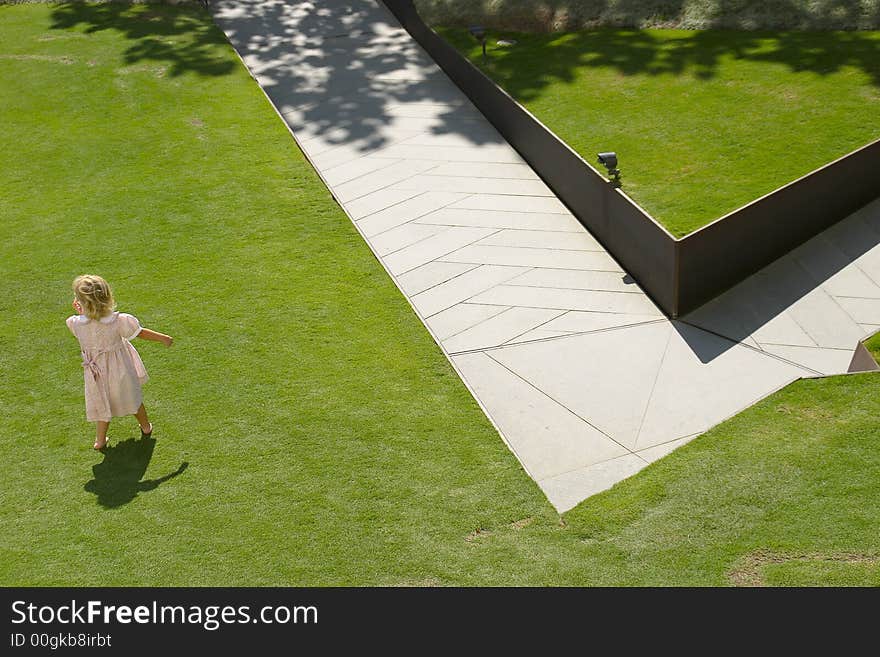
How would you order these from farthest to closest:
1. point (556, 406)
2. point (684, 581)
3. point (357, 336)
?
point (357, 336)
point (556, 406)
point (684, 581)

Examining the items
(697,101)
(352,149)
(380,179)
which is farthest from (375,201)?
(697,101)

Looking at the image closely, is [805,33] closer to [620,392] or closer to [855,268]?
[855,268]

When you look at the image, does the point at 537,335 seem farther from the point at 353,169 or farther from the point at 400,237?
the point at 353,169

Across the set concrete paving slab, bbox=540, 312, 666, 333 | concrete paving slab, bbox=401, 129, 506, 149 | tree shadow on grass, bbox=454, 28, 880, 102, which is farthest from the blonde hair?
tree shadow on grass, bbox=454, 28, 880, 102

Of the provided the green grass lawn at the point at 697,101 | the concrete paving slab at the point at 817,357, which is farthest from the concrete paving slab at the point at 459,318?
the concrete paving slab at the point at 817,357

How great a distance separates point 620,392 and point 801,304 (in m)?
2.91

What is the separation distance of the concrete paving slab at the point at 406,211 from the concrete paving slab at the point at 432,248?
63 centimetres

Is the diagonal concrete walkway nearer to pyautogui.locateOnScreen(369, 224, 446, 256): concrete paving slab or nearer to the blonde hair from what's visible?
pyautogui.locateOnScreen(369, 224, 446, 256): concrete paving slab

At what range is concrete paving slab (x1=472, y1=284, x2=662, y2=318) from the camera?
11102 millimetres

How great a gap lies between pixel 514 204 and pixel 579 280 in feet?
6.96

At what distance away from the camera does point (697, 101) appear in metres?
14.9

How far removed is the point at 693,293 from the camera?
10.9 metres
